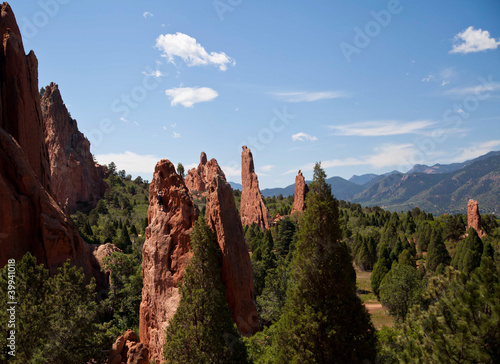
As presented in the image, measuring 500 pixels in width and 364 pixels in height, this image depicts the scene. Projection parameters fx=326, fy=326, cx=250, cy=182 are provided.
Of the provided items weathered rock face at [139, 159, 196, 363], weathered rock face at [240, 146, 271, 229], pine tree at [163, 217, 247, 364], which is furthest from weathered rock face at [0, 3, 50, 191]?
weathered rock face at [240, 146, 271, 229]

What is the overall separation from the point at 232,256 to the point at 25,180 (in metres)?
19.8

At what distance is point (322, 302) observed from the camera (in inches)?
484

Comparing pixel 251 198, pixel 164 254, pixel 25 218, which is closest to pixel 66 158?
pixel 251 198

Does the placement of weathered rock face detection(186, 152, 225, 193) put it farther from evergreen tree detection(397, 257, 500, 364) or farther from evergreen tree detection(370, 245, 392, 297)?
evergreen tree detection(397, 257, 500, 364)

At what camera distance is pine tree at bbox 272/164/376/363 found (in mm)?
11875

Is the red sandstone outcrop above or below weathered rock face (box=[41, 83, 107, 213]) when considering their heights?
below

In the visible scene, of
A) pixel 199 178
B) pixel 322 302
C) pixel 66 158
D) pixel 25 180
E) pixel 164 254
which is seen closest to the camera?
pixel 322 302

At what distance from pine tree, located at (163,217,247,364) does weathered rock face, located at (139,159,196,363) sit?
3408mm

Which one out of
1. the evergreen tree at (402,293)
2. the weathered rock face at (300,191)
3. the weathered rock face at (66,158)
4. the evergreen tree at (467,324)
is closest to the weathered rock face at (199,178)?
the weathered rock face at (300,191)

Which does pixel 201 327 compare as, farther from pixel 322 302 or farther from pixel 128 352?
pixel 128 352

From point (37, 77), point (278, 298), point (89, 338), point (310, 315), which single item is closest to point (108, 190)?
point (37, 77)

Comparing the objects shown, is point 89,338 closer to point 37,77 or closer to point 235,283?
point 235,283

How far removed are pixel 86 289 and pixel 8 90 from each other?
24388mm

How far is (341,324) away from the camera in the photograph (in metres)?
12.1
